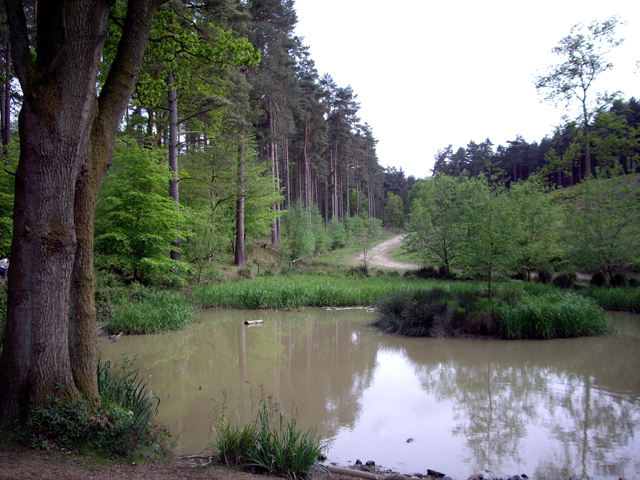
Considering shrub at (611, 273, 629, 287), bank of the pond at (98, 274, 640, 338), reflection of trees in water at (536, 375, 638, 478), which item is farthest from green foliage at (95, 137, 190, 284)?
shrub at (611, 273, 629, 287)

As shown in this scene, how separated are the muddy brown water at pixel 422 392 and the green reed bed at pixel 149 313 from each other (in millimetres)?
404

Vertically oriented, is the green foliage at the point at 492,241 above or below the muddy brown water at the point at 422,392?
above

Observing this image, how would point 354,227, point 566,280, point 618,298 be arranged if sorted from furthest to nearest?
point 354,227, point 566,280, point 618,298

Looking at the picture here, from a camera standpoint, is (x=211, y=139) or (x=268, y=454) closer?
(x=268, y=454)

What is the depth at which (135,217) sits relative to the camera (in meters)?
12.6

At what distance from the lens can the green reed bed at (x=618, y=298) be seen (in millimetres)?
13945

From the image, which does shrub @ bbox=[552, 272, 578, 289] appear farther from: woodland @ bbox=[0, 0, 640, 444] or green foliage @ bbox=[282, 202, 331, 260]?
green foliage @ bbox=[282, 202, 331, 260]

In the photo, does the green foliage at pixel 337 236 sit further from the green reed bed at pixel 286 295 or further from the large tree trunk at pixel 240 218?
the green reed bed at pixel 286 295

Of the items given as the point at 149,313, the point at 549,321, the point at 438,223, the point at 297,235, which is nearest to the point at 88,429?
the point at 149,313

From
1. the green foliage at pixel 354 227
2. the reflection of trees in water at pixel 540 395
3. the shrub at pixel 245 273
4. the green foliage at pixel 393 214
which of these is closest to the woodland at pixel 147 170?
the shrub at pixel 245 273

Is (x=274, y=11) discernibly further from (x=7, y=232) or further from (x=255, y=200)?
(x=7, y=232)

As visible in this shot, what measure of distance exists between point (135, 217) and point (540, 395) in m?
11.8

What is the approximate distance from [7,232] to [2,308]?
5.90 m

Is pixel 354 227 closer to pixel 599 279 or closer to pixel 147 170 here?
pixel 599 279
